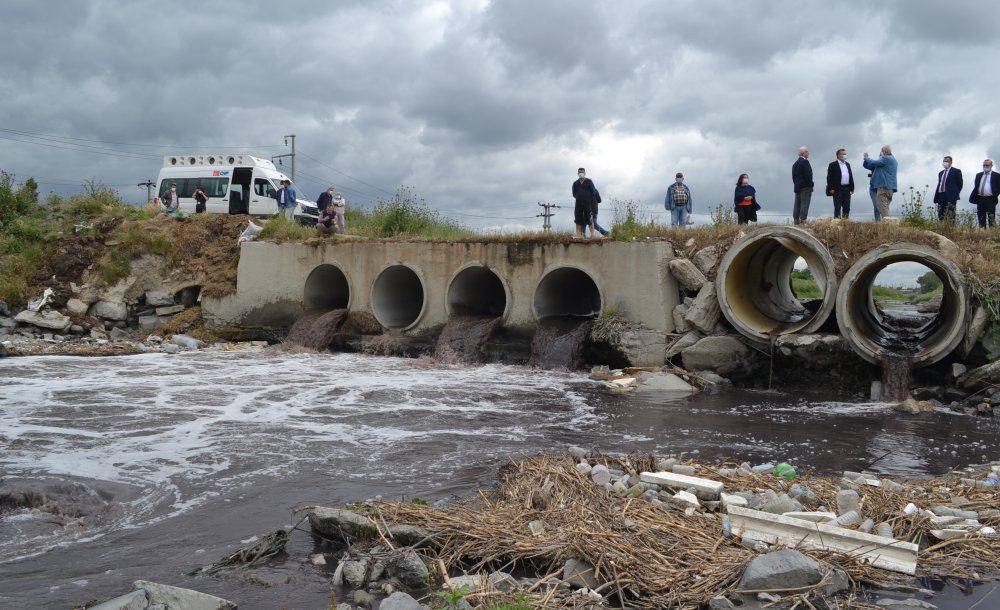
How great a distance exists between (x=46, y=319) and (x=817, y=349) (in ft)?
56.0

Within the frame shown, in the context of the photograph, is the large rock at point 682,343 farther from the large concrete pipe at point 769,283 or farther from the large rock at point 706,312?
the large concrete pipe at point 769,283

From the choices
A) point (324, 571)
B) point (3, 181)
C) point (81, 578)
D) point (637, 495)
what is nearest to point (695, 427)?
point (637, 495)

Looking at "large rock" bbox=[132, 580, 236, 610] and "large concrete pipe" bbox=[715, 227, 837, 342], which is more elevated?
"large concrete pipe" bbox=[715, 227, 837, 342]

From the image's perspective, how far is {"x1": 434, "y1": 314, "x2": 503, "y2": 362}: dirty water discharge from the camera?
16141 mm

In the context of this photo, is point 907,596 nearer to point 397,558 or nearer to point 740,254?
point 397,558

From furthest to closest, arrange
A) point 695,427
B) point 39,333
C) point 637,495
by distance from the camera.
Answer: point 39,333 → point 695,427 → point 637,495

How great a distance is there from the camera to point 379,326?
59.5ft

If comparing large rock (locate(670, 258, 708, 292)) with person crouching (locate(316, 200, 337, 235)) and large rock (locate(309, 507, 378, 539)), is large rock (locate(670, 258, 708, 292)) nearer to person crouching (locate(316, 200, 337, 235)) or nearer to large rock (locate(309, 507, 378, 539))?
person crouching (locate(316, 200, 337, 235))

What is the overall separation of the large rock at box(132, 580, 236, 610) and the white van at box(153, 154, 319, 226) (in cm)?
2014

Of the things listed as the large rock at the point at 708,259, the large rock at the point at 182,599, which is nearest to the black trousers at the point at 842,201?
the large rock at the point at 708,259

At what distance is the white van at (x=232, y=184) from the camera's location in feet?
77.6

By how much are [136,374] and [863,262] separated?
12.7m

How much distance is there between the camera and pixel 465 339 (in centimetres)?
1641

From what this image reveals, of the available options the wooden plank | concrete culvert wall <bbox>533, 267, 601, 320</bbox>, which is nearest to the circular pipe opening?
concrete culvert wall <bbox>533, 267, 601, 320</bbox>
